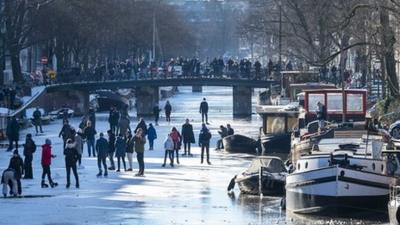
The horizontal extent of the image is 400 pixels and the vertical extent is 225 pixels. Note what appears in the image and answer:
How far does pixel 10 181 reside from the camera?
132 ft

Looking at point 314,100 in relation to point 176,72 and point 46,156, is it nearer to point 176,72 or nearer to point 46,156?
point 46,156

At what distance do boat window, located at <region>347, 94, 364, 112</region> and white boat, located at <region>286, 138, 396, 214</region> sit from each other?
1521 centimetres

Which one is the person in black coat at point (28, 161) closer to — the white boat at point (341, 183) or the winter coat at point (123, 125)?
the white boat at point (341, 183)

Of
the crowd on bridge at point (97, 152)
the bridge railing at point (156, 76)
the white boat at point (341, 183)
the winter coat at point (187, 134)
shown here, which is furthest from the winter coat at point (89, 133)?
the bridge railing at point (156, 76)

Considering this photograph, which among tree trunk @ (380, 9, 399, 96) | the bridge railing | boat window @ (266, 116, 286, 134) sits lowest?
boat window @ (266, 116, 286, 134)

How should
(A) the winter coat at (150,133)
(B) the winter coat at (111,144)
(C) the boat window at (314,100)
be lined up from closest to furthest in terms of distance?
1. (B) the winter coat at (111,144)
2. (C) the boat window at (314,100)
3. (A) the winter coat at (150,133)

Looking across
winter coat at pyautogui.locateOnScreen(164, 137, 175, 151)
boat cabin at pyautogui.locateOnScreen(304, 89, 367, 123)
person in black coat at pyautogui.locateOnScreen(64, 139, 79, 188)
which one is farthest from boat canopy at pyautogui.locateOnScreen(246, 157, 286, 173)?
boat cabin at pyautogui.locateOnScreen(304, 89, 367, 123)

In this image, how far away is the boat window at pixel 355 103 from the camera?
5319 cm

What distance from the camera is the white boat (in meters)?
36.9

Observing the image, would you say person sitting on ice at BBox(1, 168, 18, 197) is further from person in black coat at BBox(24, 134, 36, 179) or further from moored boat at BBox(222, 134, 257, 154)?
moored boat at BBox(222, 134, 257, 154)

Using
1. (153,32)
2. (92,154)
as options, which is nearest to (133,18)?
(153,32)

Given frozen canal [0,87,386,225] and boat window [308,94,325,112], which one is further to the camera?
boat window [308,94,325,112]

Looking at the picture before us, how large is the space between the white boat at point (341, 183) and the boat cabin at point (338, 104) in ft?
48.5

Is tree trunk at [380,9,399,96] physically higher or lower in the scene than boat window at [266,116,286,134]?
higher
